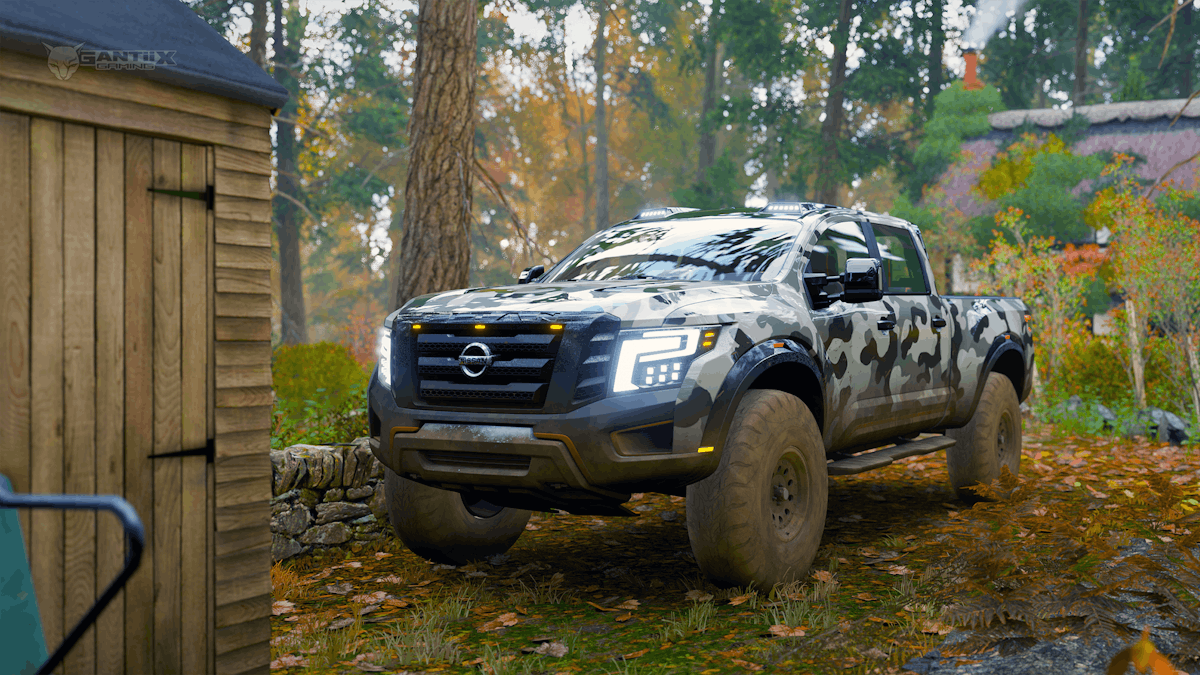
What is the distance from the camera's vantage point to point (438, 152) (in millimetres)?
8367

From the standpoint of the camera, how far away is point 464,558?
5.93 m

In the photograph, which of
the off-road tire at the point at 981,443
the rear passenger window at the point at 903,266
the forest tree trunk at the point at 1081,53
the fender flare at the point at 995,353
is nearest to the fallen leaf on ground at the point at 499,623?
the rear passenger window at the point at 903,266

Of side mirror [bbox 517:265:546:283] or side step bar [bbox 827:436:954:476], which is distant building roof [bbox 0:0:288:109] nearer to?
side mirror [bbox 517:265:546:283]

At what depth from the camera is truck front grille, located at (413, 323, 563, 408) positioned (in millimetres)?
4551

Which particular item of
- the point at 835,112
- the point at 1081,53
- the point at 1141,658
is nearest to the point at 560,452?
the point at 1141,658

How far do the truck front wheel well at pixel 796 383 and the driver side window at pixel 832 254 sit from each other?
50 centimetres

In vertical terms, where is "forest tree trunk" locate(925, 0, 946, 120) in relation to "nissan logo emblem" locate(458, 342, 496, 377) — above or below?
above

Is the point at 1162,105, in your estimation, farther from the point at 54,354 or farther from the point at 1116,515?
the point at 54,354

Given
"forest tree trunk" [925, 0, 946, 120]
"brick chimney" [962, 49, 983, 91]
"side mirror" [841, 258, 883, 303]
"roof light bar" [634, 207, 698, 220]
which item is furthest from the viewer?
"brick chimney" [962, 49, 983, 91]

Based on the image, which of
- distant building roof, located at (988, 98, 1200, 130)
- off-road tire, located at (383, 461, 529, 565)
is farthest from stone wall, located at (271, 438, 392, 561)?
distant building roof, located at (988, 98, 1200, 130)

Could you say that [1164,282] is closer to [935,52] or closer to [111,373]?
[111,373]

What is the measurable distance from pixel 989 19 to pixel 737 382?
33.3 metres

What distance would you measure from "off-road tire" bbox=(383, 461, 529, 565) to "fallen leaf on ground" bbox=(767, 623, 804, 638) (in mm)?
2052

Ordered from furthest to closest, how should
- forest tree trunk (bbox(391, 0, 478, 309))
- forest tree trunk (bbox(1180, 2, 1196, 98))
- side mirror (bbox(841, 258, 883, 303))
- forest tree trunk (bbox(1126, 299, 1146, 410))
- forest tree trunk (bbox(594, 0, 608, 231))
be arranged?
forest tree trunk (bbox(594, 0, 608, 231)) → forest tree trunk (bbox(1180, 2, 1196, 98)) → forest tree trunk (bbox(1126, 299, 1146, 410)) → forest tree trunk (bbox(391, 0, 478, 309)) → side mirror (bbox(841, 258, 883, 303))
